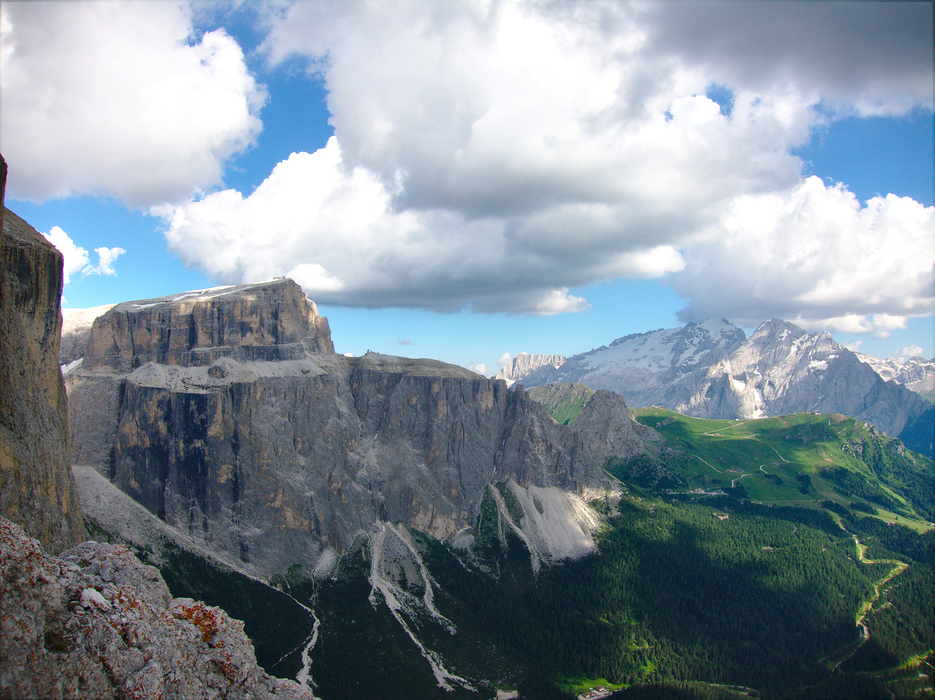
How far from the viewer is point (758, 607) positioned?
197 meters

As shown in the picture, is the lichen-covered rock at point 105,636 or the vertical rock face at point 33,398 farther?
the vertical rock face at point 33,398

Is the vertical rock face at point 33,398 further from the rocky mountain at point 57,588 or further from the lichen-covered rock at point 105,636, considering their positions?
the lichen-covered rock at point 105,636

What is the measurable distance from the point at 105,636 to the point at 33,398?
34.3m

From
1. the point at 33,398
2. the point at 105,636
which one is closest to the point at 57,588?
the point at 105,636

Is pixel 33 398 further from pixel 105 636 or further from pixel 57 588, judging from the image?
pixel 105 636

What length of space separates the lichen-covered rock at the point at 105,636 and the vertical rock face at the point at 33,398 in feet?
57.3

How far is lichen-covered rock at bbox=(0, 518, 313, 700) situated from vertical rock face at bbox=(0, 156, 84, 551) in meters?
17.5

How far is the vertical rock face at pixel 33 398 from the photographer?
47125 mm

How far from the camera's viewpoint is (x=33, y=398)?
51.1 metres

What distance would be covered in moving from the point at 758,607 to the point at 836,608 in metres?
28.1

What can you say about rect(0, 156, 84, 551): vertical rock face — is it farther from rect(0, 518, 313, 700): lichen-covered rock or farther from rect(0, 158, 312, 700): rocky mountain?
rect(0, 518, 313, 700): lichen-covered rock

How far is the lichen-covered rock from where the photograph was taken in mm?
22766

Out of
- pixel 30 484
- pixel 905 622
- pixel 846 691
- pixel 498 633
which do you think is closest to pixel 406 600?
pixel 498 633

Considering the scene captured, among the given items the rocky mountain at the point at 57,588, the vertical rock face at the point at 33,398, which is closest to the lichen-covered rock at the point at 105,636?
the rocky mountain at the point at 57,588
